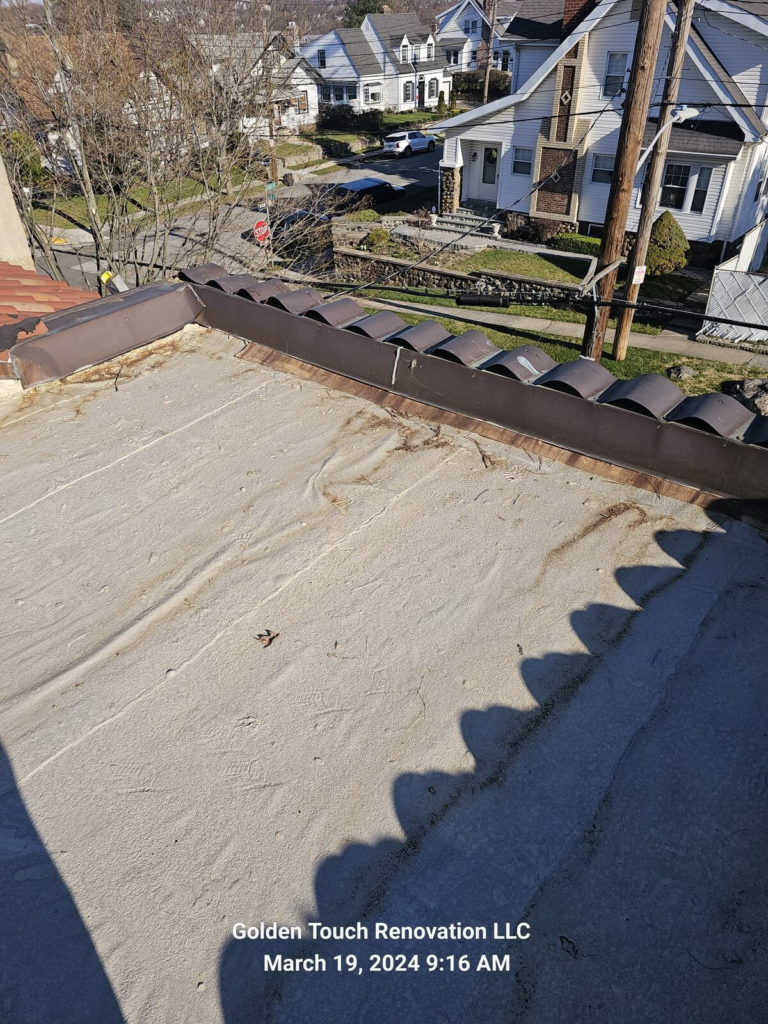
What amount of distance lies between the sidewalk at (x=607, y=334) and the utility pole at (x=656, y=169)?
9.32 feet

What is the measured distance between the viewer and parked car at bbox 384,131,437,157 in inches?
1825

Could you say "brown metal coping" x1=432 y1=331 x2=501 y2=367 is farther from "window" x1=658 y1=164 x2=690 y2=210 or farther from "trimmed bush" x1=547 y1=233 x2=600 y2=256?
"window" x1=658 y1=164 x2=690 y2=210

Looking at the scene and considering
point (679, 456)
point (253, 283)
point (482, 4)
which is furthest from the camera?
point (482, 4)

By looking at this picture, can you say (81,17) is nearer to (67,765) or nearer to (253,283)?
(253,283)

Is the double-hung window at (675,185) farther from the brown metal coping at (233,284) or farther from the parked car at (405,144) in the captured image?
the parked car at (405,144)

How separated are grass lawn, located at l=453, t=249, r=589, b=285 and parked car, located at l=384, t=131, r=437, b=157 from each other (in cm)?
2268

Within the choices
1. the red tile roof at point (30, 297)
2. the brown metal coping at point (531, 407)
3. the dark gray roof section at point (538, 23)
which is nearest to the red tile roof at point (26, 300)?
the red tile roof at point (30, 297)

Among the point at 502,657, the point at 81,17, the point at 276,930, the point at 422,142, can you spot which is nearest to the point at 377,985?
the point at 276,930

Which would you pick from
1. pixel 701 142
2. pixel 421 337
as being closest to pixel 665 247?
pixel 701 142

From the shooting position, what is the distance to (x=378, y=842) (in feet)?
13.5

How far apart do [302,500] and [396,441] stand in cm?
144

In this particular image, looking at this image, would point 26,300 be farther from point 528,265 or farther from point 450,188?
point 450,188

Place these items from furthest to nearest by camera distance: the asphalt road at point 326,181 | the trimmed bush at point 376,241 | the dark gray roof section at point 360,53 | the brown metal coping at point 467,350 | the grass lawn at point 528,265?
1. the dark gray roof section at point 360,53
2. the asphalt road at point 326,181
3. the trimmed bush at point 376,241
4. the grass lawn at point 528,265
5. the brown metal coping at point 467,350

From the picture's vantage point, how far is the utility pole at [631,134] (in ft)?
40.9
